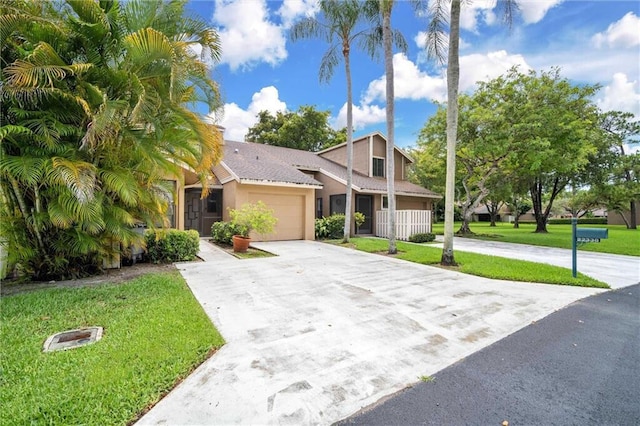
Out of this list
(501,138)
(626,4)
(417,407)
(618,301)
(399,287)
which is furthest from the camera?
(501,138)

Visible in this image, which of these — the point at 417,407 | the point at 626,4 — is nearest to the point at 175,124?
the point at 417,407

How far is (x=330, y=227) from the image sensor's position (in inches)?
614

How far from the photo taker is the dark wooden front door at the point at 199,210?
49.0 ft

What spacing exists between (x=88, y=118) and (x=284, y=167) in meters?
11.1

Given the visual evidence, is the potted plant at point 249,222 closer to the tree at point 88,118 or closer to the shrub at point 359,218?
the tree at point 88,118

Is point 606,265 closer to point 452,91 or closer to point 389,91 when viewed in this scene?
point 452,91

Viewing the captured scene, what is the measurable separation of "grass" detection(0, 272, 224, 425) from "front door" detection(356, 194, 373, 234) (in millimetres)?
12902

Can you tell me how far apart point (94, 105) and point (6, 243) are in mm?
3260

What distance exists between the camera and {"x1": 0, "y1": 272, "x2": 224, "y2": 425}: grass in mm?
2482

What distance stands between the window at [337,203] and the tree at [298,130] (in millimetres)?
15704

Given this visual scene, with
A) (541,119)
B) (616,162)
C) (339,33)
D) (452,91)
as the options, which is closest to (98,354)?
(452,91)

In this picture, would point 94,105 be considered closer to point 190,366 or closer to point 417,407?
point 190,366

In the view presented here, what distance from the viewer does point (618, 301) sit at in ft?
19.4

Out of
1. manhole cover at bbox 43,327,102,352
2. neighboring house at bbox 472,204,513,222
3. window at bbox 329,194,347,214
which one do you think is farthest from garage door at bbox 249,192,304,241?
neighboring house at bbox 472,204,513,222
